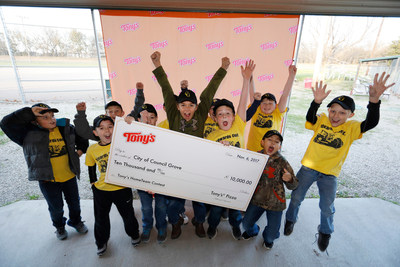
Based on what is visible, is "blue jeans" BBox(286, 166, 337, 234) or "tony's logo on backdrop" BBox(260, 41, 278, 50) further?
"tony's logo on backdrop" BBox(260, 41, 278, 50)

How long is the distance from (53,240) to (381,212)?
4.84 meters

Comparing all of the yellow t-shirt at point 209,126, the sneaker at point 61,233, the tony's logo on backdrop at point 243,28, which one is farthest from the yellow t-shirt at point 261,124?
the sneaker at point 61,233

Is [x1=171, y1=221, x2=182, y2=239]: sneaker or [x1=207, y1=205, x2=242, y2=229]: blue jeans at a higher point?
[x1=207, y1=205, x2=242, y2=229]: blue jeans

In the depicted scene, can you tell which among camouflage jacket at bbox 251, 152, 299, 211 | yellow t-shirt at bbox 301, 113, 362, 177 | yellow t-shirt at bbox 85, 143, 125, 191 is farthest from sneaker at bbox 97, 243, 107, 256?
yellow t-shirt at bbox 301, 113, 362, 177

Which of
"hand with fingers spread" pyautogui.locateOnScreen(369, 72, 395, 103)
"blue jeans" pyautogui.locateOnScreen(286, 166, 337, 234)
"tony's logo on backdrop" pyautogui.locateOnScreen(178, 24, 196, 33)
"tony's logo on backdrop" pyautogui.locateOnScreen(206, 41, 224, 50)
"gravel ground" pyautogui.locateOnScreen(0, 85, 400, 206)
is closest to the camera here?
"hand with fingers spread" pyautogui.locateOnScreen(369, 72, 395, 103)

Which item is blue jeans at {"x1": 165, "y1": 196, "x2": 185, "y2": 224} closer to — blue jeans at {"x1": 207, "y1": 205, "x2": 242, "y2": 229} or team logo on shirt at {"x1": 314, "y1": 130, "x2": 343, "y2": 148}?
blue jeans at {"x1": 207, "y1": 205, "x2": 242, "y2": 229}

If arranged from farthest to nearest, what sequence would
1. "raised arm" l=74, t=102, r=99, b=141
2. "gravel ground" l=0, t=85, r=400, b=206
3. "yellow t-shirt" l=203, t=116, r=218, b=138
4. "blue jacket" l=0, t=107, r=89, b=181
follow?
"gravel ground" l=0, t=85, r=400, b=206, "yellow t-shirt" l=203, t=116, r=218, b=138, "raised arm" l=74, t=102, r=99, b=141, "blue jacket" l=0, t=107, r=89, b=181

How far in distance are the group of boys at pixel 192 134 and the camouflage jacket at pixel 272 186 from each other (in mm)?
10

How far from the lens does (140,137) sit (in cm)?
192

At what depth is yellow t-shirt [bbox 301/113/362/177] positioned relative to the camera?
2158 millimetres

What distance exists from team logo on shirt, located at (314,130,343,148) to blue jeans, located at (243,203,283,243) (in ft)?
3.16

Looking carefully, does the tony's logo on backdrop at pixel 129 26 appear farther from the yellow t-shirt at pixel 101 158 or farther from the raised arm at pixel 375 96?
the raised arm at pixel 375 96

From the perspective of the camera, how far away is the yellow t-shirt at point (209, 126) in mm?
2398

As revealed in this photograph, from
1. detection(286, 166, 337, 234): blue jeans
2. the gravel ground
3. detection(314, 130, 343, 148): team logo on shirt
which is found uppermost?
detection(314, 130, 343, 148): team logo on shirt
